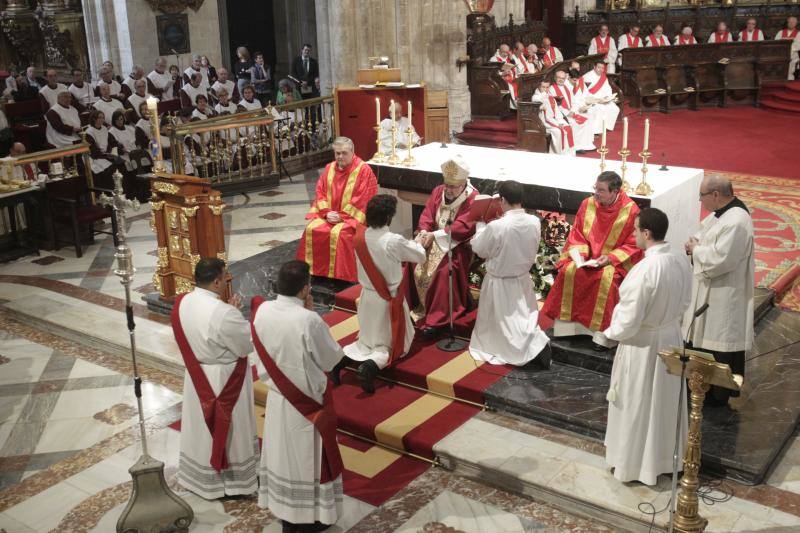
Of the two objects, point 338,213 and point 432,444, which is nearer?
point 432,444

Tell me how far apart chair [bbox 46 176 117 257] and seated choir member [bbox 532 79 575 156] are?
19.6 ft

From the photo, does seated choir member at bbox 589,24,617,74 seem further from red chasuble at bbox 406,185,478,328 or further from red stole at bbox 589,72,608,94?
red chasuble at bbox 406,185,478,328

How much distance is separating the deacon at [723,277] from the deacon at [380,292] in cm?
171

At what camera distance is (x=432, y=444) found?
531 cm

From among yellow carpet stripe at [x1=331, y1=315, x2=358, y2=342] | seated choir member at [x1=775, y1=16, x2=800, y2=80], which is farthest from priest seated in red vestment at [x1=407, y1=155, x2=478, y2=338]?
seated choir member at [x1=775, y1=16, x2=800, y2=80]

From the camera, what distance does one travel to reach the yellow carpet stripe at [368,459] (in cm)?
525

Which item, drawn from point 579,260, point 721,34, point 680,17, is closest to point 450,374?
point 579,260

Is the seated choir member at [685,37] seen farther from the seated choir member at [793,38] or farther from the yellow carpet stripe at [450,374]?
the yellow carpet stripe at [450,374]

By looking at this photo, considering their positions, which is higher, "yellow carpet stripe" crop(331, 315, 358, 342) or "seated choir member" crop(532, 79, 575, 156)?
"seated choir member" crop(532, 79, 575, 156)

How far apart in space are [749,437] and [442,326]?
226 cm

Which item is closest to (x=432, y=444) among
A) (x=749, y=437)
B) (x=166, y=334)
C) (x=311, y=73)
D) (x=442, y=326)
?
(x=442, y=326)

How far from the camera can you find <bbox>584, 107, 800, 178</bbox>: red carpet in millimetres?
11617

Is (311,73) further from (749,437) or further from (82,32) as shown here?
(749,437)

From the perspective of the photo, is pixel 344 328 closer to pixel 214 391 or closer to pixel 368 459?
pixel 368 459
